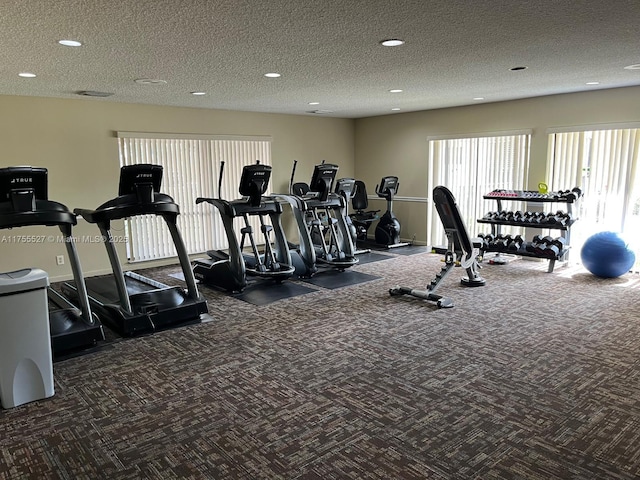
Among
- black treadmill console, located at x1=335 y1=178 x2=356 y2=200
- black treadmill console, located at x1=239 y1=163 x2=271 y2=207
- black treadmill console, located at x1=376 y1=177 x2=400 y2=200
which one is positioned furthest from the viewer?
black treadmill console, located at x1=376 y1=177 x2=400 y2=200

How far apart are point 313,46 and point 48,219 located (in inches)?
95.1

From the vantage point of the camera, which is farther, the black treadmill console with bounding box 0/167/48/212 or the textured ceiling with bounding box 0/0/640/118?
the black treadmill console with bounding box 0/167/48/212

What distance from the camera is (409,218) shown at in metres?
8.77

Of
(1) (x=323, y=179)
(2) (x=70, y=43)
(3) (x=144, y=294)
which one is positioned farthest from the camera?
(1) (x=323, y=179)

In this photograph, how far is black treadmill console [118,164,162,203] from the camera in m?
Result: 4.14

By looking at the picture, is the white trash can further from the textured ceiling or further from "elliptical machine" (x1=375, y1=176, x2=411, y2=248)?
"elliptical machine" (x1=375, y1=176, x2=411, y2=248)

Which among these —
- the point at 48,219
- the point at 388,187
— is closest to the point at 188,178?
the point at 388,187

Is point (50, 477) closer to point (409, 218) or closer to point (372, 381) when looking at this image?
point (372, 381)

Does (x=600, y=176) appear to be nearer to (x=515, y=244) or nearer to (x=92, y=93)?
(x=515, y=244)

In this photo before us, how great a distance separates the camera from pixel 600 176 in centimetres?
636

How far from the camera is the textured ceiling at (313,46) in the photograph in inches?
104

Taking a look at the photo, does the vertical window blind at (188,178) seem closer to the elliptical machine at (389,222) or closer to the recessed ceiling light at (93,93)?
the recessed ceiling light at (93,93)

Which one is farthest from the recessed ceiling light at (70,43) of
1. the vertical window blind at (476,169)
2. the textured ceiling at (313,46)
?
the vertical window blind at (476,169)

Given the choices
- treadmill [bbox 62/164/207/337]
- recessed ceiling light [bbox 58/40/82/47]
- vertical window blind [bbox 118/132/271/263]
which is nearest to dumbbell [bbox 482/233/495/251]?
vertical window blind [bbox 118/132/271/263]
